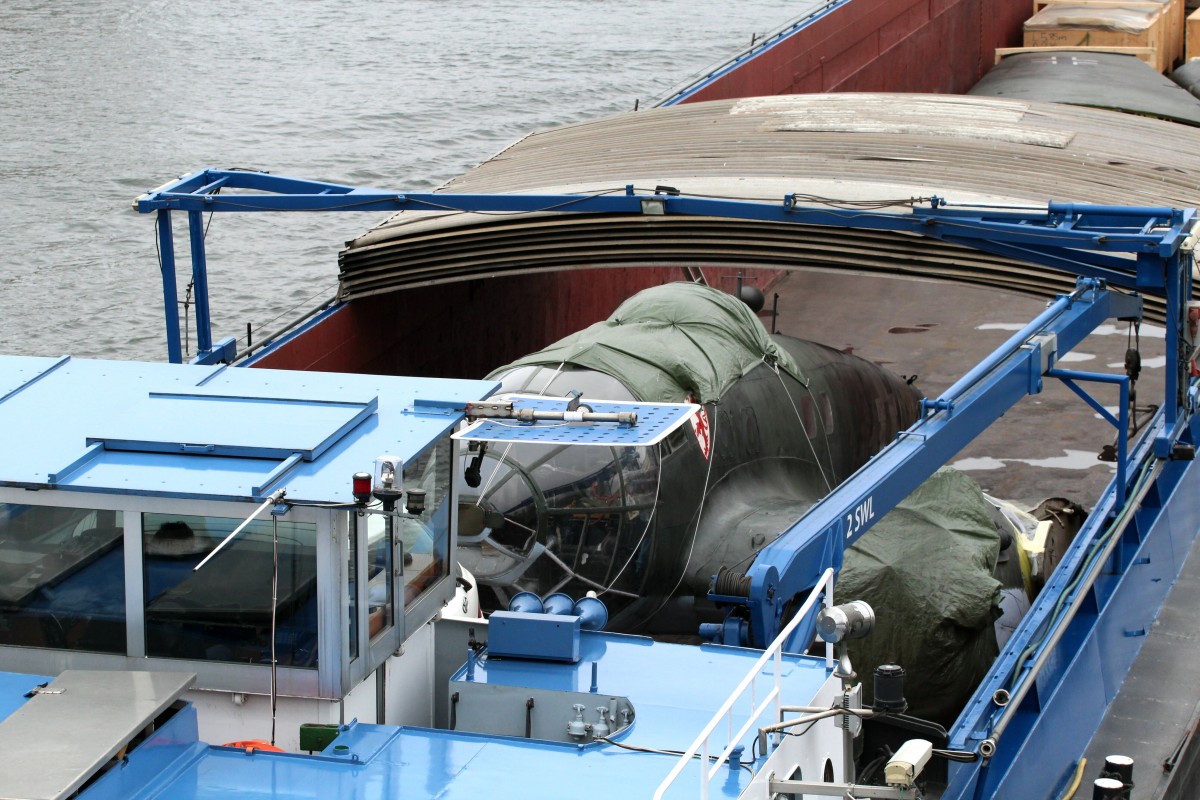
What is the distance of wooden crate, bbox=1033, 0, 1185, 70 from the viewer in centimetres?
4528

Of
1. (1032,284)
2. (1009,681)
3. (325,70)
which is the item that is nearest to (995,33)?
(325,70)

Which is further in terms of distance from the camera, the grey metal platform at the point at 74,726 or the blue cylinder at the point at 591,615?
the blue cylinder at the point at 591,615

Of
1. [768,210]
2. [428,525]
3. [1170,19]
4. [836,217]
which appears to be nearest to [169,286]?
Result: [768,210]

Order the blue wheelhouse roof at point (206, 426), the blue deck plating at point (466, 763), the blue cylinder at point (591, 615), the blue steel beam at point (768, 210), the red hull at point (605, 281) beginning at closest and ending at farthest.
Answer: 1. the blue deck plating at point (466, 763)
2. the blue wheelhouse roof at point (206, 426)
3. the blue cylinder at point (591, 615)
4. the blue steel beam at point (768, 210)
5. the red hull at point (605, 281)

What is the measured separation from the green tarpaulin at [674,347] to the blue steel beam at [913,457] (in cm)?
296

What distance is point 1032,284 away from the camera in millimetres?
18531

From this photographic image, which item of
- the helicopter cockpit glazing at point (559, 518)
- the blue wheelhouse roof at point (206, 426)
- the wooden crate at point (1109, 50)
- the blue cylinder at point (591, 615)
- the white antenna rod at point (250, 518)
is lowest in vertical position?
the helicopter cockpit glazing at point (559, 518)

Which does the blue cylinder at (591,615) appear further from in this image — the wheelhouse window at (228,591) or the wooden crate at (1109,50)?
the wooden crate at (1109,50)

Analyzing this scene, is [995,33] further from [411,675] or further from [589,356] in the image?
[411,675]

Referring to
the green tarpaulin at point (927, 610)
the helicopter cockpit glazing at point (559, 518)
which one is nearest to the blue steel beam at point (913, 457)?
the green tarpaulin at point (927, 610)

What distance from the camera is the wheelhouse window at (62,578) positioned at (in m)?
7.81

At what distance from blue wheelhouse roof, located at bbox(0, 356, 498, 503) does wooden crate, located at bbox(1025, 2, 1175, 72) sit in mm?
38306

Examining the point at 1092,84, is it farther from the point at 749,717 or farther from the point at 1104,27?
the point at 749,717

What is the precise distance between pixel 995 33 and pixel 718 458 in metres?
34.4
